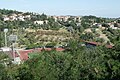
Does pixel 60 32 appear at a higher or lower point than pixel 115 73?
lower

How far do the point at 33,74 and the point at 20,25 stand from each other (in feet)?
256

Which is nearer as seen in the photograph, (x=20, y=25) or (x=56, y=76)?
(x=56, y=76)

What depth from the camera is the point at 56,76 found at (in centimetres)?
2614

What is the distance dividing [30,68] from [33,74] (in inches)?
34.9

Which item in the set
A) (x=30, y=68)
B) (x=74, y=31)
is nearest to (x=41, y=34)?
(x=74, y=31)

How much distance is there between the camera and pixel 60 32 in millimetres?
89500

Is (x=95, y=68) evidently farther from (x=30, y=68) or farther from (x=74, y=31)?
(x=74, y=31)

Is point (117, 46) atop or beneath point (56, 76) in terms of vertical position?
atop

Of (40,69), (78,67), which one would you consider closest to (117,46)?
(78,67)

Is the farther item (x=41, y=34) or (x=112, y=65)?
(x=41, y=34)

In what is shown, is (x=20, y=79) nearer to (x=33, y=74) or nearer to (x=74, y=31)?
(x=33, y=74)

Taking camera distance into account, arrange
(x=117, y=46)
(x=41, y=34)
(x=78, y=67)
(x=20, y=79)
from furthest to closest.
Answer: (x=41, y=34) → (x=78, y=67) → (x=117, y=46) → (x=20, y=79)

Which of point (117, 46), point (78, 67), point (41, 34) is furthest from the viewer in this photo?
point (41, 34)

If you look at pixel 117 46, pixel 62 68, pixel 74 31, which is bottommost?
pixel 74 31
